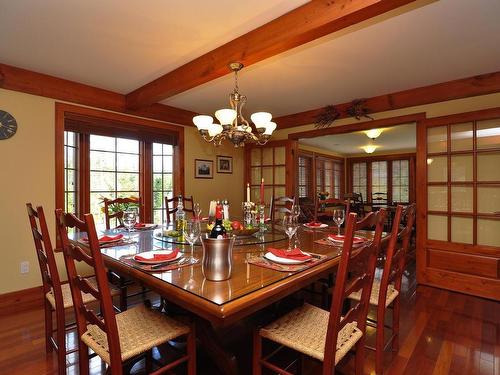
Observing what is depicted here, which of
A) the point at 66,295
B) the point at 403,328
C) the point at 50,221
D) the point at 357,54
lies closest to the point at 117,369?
the point at 66,295

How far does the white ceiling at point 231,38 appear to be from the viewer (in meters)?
1.76

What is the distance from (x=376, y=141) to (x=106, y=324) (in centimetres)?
656

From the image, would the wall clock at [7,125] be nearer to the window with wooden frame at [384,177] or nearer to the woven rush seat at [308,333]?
the woven rush seat at [308,333]

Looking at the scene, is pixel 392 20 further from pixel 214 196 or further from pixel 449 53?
pixel 214 196

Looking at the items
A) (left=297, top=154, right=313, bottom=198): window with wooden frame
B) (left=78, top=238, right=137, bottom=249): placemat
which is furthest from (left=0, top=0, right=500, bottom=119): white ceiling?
(left=297, top=154, right=313, bottom=198): window with wooden frame

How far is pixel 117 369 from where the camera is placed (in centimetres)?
113

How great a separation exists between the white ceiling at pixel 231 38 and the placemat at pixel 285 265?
4.95 ft

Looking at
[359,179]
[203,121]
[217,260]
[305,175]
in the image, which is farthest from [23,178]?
[359,179]

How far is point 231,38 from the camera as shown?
6.83 ft

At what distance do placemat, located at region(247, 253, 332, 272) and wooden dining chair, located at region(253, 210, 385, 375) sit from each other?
0.19 meters

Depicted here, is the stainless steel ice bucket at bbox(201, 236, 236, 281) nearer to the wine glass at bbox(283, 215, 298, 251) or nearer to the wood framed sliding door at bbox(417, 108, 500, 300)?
the wine glass at bbox(283, 215, 298, 251)

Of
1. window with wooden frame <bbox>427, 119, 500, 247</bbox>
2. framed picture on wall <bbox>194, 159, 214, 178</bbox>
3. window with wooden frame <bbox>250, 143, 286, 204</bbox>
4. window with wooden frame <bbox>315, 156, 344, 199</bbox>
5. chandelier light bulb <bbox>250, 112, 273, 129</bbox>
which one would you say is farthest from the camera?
window with wooden frame <bbox>315, 156, 344, 199</bbox>

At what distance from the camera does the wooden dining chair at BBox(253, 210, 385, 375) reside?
3.71ft

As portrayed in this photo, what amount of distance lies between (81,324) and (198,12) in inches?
74.6
